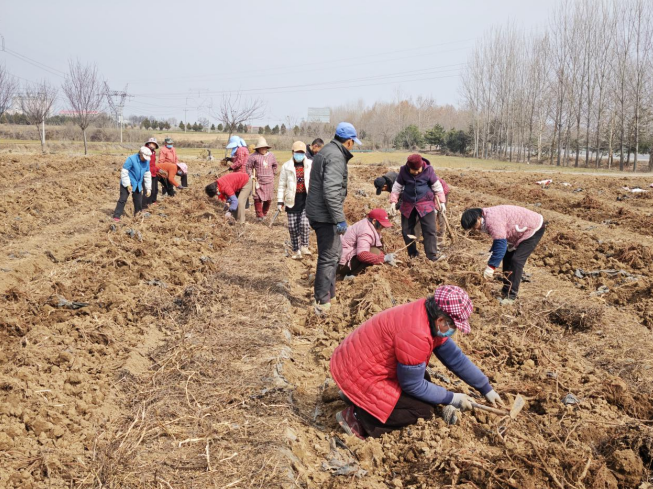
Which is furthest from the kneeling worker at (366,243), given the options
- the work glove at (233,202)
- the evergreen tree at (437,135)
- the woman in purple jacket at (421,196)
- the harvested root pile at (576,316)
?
the evergreen tree at (437,135)

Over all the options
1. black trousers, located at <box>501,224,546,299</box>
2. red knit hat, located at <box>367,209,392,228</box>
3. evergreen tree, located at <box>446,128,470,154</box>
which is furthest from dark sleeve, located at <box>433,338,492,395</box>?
evergreen tree, located at <box>446,128,470,154</box>

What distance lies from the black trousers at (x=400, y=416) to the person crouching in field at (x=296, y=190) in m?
4.70

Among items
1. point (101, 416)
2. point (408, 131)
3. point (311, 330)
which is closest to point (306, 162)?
point (311, 330)

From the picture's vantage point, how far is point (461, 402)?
3.67 m

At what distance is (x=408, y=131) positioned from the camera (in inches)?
2511

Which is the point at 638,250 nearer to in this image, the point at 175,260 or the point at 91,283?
the point at 175,260

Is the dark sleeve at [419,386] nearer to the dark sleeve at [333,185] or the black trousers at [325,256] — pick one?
the dark sleeve at [333,185]

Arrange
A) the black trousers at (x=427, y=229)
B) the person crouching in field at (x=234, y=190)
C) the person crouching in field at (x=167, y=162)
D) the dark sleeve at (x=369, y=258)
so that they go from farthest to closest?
the person crouching in field at (x=167, y=162) → the person crouching in field at (x=234, y=190) → the black trousers at (x=427, y=229) → the dark sleeve at (x=369, y=258)

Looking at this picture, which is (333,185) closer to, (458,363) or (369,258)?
(369,258)

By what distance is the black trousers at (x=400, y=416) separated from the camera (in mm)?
3660

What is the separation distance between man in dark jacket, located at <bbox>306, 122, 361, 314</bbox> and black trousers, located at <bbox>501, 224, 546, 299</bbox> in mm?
1894

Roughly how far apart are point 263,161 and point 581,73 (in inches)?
1522

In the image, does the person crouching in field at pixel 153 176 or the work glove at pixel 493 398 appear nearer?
the work glove at pixel 493 398

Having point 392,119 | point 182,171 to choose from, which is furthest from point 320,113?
point 182,171
